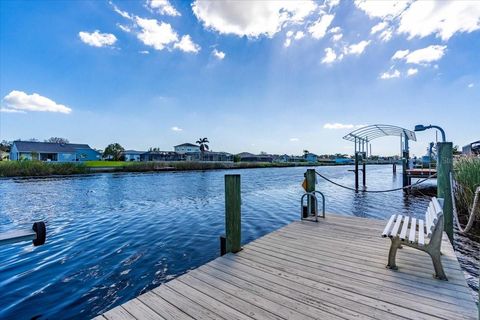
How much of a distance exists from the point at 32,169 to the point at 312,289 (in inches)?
1490

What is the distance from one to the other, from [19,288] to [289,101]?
24710mm

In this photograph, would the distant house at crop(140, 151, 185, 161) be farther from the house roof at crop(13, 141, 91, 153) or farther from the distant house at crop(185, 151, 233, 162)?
the house roof at crop(13, 141, 91, 153)

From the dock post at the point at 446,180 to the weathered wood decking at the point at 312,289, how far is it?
69cm

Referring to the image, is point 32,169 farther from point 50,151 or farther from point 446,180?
point 446,180

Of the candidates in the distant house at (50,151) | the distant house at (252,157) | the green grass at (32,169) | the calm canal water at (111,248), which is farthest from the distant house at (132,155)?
the calm canal water at (111,248)

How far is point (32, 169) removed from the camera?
92.6 ft

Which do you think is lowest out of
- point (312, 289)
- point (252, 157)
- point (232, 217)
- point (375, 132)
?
point (312, 289)

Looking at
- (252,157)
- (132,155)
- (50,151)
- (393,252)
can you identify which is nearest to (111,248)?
(393,252)

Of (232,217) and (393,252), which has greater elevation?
(232,217)

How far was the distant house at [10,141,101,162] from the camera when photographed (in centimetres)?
4406

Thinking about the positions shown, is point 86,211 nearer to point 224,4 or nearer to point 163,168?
point 224,4

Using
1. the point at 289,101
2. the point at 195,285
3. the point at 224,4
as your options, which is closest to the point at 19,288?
the point at 195,285

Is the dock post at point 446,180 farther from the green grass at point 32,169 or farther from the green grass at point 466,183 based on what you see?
the green grass at point 32,169

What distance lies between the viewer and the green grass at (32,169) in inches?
1057
